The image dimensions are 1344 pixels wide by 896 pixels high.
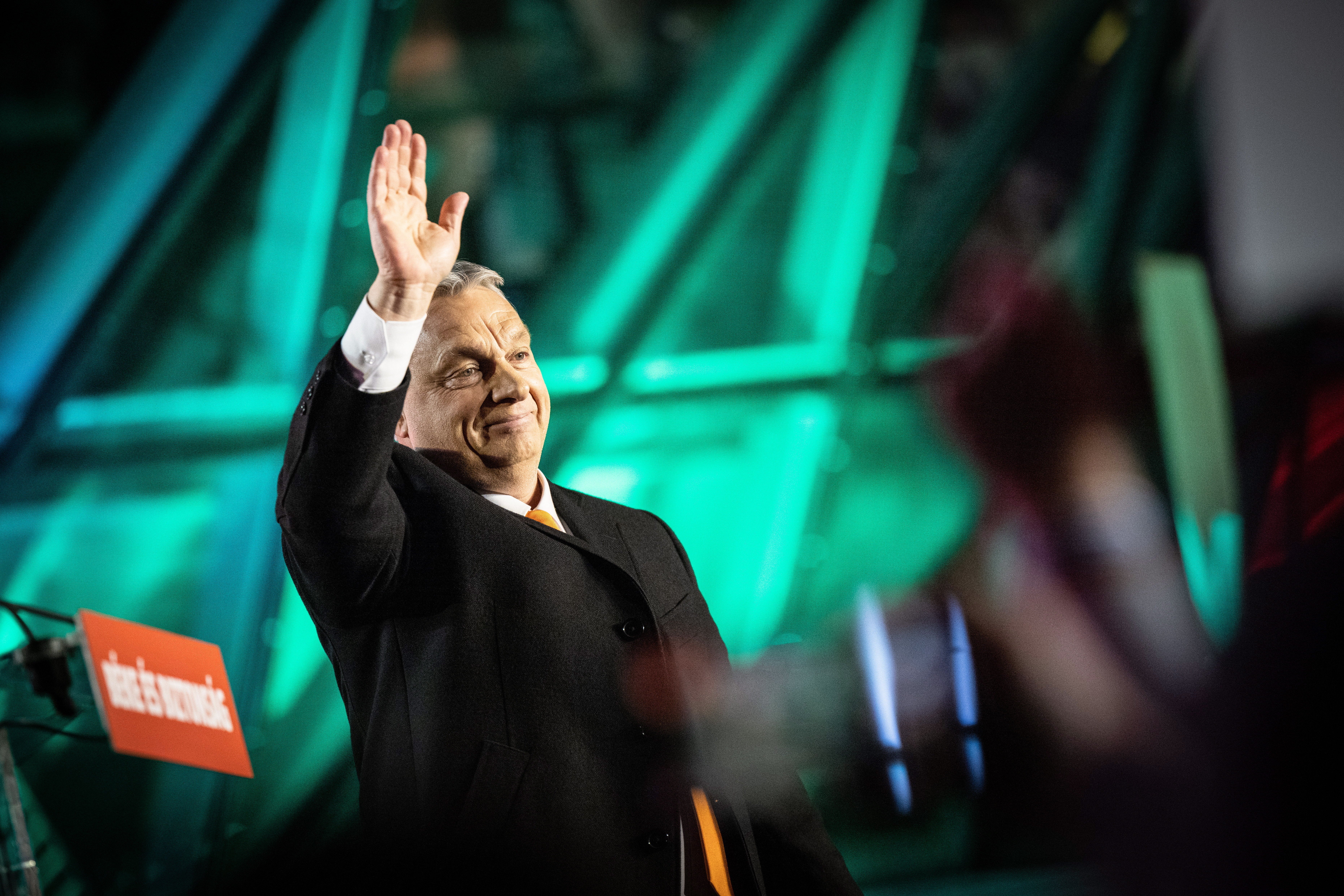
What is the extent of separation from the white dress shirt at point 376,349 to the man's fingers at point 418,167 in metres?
0.18

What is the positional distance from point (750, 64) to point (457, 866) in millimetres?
2174

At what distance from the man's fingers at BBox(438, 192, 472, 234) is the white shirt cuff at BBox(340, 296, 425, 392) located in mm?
157

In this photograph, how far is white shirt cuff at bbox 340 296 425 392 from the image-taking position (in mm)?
1196

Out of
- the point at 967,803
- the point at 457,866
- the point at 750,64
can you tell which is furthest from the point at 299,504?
the point at 967,803

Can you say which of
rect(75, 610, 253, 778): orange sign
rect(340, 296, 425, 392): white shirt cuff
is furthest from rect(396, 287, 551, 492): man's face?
rect(75, 610, 253, 778): orange sign

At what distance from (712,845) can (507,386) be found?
605 millimetres

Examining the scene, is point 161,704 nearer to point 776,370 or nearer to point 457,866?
point 457,866

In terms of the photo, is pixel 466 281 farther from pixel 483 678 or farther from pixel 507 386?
pixel 483 678

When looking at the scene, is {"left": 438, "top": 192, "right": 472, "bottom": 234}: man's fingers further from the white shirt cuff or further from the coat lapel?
the coat lapel

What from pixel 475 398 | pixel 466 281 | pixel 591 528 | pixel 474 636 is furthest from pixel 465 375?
pixel 474 636

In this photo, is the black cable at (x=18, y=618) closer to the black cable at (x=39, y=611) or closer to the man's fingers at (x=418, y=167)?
the black cable at (x=39, y=611)

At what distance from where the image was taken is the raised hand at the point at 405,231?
1.22 meters

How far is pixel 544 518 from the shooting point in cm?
145

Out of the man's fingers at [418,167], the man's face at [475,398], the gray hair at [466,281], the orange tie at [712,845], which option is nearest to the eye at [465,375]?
the man's face at [475,398]
